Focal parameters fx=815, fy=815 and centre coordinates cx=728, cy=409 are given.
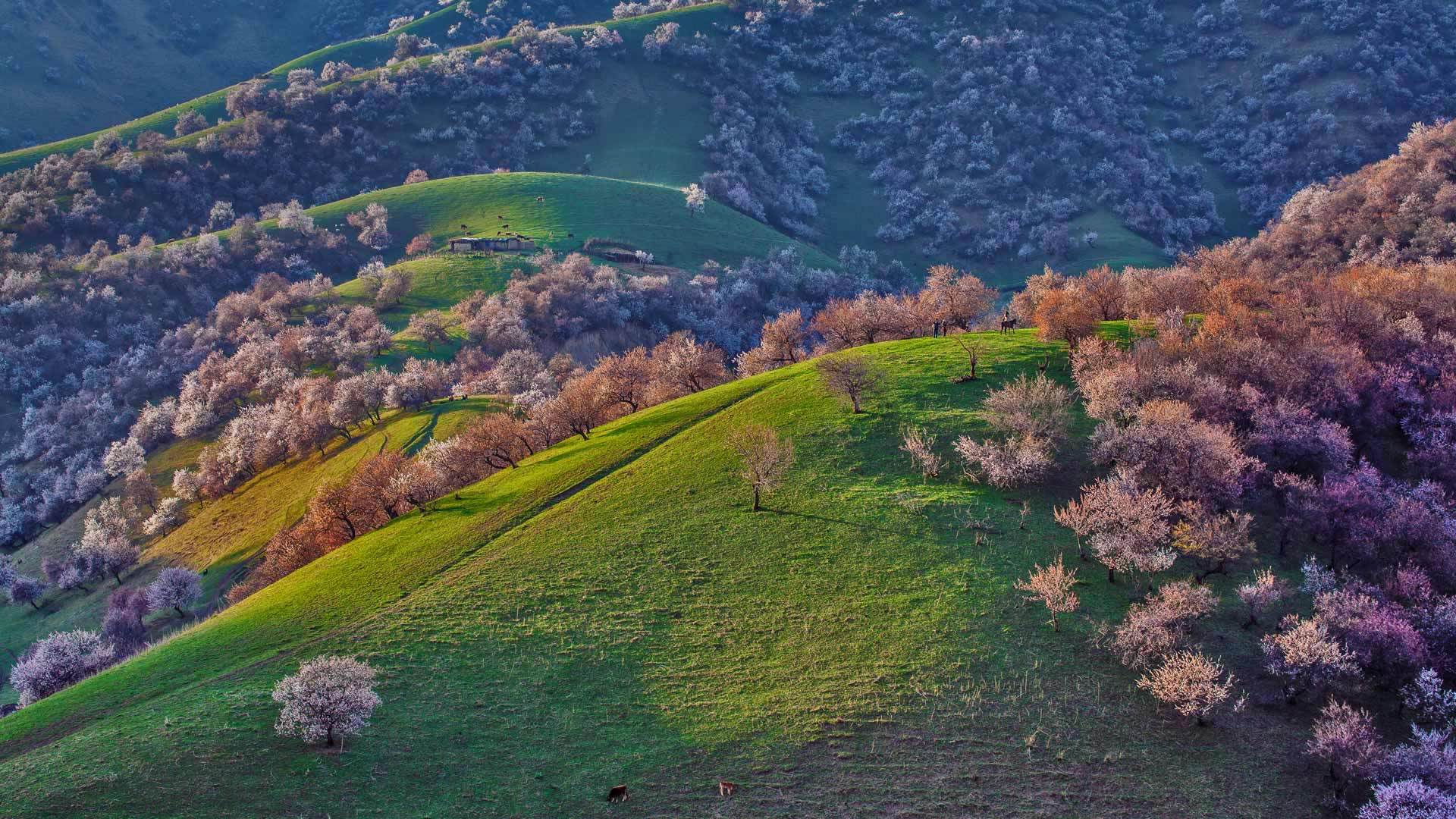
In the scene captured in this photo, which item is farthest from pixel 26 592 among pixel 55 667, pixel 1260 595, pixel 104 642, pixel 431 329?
pixel 1260 595

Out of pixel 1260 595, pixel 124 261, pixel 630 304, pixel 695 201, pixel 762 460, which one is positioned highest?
pixel 124 261

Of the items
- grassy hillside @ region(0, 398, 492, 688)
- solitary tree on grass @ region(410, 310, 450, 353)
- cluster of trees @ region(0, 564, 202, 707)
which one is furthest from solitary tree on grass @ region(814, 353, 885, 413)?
solitary tree on grass @ region(410, 310, 450, 353)

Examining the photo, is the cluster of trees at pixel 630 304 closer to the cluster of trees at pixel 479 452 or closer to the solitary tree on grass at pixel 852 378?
the cluster of trees at pixel 479 452

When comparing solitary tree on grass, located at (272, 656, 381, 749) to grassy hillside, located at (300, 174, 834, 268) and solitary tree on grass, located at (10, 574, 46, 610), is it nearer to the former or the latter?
solitary tree on grass, located at (10, 574, 46, 610)

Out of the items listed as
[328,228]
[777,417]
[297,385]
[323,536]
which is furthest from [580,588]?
[328,228]

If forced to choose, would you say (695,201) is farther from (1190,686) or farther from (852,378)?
(1190,686)

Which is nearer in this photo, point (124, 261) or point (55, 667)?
point (55, 667)

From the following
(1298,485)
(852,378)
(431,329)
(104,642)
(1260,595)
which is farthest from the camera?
(431,329)
